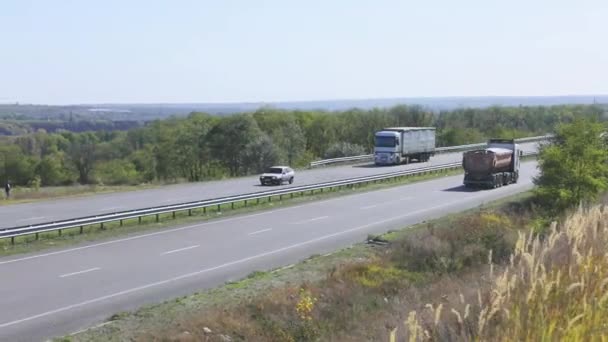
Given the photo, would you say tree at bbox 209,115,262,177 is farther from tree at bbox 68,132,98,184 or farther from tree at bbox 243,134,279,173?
tree at bbox 68,132,98,184

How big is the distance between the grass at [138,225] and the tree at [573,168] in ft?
39.4

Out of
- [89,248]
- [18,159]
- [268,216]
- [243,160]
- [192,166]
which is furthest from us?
[18,159]

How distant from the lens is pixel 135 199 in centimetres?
3788

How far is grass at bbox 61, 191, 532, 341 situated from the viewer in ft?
43.7

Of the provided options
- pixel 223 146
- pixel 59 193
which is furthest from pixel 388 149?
pixel 59 193

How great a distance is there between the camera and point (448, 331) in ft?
25.3

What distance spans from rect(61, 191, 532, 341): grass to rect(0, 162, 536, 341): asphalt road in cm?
120

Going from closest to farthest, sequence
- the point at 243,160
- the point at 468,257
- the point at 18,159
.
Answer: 1. the point at 468,257
2. the point at 243,160
3. the point at 18,159

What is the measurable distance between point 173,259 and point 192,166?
6969 centimetres

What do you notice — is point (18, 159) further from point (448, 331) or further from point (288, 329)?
point (448, 331)

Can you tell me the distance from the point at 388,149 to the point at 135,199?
2840cm

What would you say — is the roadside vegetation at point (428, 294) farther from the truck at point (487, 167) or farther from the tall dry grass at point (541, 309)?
the truck at point (487, 167)

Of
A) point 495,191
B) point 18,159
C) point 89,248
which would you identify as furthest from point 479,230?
point 18,159

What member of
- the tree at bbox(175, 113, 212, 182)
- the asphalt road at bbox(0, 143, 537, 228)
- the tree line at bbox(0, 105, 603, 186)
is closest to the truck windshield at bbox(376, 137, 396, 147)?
the asphalt road at bbox(0, 143, 537, 228)
